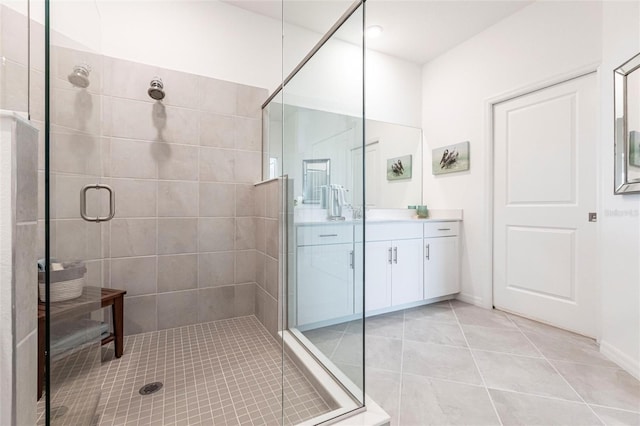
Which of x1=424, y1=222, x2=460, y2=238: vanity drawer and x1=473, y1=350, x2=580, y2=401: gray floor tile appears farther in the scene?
x1=424, y1=222, x2=460, y2=238: vanity drawer

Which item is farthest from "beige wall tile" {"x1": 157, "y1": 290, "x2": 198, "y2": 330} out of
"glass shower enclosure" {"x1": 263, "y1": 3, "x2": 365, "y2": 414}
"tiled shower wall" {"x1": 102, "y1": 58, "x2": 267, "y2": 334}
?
"glass shower enclosure" {"x1": 263, "y1": 3, "x2": 365, "y2": 414}

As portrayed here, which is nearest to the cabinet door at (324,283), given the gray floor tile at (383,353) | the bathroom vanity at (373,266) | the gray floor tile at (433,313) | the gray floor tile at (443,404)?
the bathroom vanity at (373,266)

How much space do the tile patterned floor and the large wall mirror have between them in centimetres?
107

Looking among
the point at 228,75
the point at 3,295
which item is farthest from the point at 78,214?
the point at 228,75

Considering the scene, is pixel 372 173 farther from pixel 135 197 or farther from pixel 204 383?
pixel 204 383

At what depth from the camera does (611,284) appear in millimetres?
1634

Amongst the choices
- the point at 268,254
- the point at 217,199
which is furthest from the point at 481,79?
the point at 217,199

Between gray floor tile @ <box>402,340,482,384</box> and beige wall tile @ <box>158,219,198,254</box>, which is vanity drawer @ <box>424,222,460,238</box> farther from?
beige wall tile @ <box>158,219,198,254</box>

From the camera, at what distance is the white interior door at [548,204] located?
6.34 ft

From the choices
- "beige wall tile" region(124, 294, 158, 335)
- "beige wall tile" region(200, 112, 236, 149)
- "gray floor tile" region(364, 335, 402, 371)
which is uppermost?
"beige wall tile" region(200, 112, 236, 149)

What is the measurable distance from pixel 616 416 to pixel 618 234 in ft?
3.36

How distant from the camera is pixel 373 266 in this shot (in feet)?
7.30

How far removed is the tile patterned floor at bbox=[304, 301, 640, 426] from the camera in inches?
46.6

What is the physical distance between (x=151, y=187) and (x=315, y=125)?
135cm
